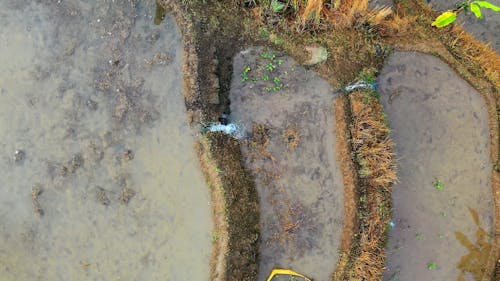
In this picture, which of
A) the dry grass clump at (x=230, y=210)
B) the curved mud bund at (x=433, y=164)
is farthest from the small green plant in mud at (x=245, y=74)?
the curved mud bund at (x=433, y=164)

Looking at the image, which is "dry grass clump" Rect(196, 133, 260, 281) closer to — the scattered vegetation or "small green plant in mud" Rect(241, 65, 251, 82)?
the scattered vegetation

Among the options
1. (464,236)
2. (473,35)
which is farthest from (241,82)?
(464,236)

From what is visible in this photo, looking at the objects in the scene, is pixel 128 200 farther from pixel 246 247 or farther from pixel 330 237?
pixel 330 237

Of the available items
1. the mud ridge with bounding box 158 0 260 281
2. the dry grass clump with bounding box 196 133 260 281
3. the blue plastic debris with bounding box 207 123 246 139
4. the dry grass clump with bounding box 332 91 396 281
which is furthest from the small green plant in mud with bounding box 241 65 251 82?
the dry grass clump with bounding box 332 91 396 281

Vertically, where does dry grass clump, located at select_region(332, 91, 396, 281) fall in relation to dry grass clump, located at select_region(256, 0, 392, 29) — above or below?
below

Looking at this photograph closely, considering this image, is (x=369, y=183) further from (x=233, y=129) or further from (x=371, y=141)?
(x=233, y=129)

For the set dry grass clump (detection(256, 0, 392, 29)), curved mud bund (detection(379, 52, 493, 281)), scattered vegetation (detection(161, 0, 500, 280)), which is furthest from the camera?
curved mud bund (detection(379, 52, 493, 281))
